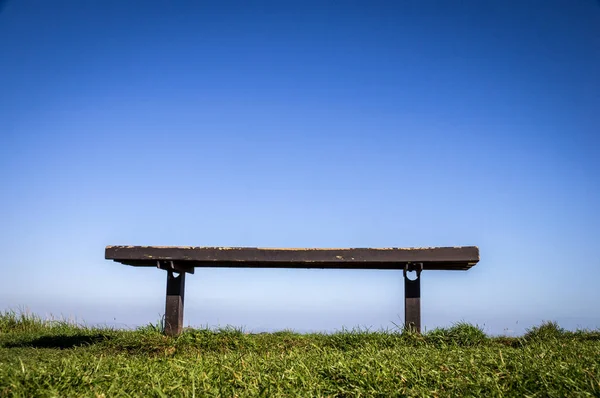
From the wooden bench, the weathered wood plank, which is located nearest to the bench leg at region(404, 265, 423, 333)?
the wooden bench

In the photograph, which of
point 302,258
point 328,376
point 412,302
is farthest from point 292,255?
point 328,376

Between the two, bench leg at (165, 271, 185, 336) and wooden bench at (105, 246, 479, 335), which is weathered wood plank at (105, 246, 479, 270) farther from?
bench leg at (165, 271, 185, 336)

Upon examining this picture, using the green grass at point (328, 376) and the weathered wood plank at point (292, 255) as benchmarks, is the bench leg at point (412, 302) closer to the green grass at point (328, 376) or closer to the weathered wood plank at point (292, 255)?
the weathered wood plank at point (292, 255)

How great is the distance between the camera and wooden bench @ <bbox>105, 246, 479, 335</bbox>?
9.95m

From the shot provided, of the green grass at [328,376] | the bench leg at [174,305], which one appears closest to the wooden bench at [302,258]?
the bench leg at [174,305]

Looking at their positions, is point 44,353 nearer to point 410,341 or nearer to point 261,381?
point 261,381

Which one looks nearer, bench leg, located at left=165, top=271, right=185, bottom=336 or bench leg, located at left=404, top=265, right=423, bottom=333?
bench leg, located at left=404, top=265, right=423, bottom=333

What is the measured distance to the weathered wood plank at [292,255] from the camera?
32.7 ft

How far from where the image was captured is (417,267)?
33.8 feet

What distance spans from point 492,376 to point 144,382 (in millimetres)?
3332

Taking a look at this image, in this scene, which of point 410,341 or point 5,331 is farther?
point 5,331

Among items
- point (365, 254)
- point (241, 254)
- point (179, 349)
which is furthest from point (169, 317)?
point (365, 254)

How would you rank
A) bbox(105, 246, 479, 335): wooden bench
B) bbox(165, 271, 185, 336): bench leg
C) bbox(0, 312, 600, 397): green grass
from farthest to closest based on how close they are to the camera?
bbox(165, 271, 185, 336): bench leg < bbox(105, 246, 479, 335): wooden bench < bbox(0, 312, 600, 397): green grass

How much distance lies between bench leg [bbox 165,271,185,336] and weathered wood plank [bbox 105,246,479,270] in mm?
566
